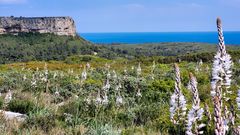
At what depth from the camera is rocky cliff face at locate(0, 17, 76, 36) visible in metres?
127

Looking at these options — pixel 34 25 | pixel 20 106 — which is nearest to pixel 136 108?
pixel 20 106

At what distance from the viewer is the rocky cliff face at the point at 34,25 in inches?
5007

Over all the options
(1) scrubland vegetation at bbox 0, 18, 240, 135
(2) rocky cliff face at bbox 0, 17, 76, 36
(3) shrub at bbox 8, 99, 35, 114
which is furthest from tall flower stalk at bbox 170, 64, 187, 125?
(2) rocky cliff face at bbox 0, 17, 76, 36

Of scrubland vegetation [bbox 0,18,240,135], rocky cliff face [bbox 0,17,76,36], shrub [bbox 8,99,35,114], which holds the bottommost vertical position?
rocky cliff face [bbox 0,17,76,36]

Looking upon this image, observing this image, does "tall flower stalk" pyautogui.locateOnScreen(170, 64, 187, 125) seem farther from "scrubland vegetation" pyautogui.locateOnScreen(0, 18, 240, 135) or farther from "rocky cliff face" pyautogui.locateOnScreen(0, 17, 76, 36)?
"rocky cliff face" pyautogui.locateOnScreen(0, 17, 76, 36)

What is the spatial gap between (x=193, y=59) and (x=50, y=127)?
110ft

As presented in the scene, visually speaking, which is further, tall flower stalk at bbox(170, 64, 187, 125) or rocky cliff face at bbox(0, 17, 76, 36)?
rocky cliff face at bbox(0, 17, 76, 36)

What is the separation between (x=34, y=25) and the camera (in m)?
130

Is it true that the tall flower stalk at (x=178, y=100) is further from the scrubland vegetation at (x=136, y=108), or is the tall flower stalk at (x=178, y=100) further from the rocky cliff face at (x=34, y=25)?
the rocky cliff face at (x=34, y=25)

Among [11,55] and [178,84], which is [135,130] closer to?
[178,84]

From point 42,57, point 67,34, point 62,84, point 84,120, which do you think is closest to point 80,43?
point 67,34

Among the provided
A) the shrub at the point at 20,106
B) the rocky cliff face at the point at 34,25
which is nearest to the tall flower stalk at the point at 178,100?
the shrub at the point at 20,106

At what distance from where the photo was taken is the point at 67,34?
442ft

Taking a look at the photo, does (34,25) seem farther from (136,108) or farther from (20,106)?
(136,108)
